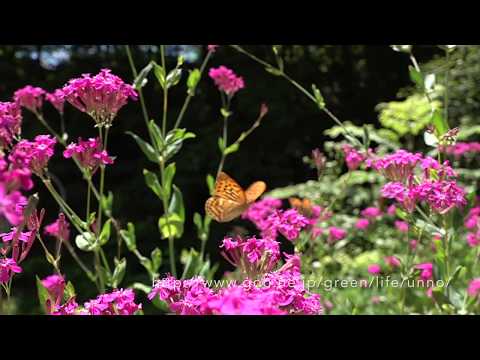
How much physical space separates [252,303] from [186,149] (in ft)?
25.0

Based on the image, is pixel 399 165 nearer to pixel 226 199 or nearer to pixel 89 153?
pixel 226 199

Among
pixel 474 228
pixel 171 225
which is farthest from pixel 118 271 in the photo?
pixel 474 228

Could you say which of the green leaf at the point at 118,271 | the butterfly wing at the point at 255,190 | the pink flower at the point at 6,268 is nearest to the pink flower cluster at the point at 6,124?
the pink flower at the point at 6,268

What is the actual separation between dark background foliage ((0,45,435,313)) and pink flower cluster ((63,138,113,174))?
5.86 meters

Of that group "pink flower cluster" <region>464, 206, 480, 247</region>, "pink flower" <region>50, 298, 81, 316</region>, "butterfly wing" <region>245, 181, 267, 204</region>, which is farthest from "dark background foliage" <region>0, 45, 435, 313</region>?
"pink flower" <region>50, 298, 81, 316</region>

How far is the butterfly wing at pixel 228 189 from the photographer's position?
2152 millimetres

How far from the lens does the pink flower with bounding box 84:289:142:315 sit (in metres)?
1.10

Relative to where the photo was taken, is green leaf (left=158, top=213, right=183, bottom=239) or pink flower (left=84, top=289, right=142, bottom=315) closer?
pink flower (left=84, top=289, right=142, bottom=315)

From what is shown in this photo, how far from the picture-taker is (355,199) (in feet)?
20.4

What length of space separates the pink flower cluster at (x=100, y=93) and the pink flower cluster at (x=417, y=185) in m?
0.84

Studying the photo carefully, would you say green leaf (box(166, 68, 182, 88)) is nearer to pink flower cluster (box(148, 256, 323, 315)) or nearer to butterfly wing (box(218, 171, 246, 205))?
butterfly wing (box(218, 171, 246, 205))

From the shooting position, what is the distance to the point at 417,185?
1746 mm
